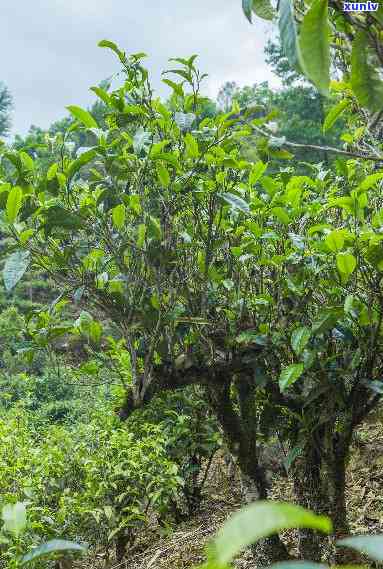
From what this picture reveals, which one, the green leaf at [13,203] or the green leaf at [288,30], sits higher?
the green leaf at [13,203]

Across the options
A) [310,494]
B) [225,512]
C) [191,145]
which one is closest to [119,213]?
[191,145]

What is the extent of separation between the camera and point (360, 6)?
64 centimetres

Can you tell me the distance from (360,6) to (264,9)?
0.80ft

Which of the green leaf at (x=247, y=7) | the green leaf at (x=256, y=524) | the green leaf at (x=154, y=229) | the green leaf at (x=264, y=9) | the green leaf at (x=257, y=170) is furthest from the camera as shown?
the green leaf at (x=257, y=170)

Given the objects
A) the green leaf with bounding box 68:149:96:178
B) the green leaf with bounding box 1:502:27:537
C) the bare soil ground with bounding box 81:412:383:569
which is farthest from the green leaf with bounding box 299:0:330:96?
the bare soil ground with bounding box 81:412:383:569

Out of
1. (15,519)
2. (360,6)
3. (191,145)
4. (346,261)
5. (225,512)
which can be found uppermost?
(191,145)

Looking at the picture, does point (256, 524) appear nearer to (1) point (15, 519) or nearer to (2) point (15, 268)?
(1) point (15, 519)

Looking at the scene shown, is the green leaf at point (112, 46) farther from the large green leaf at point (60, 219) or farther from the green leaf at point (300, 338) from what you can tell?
the green leaf at point (300, 338)

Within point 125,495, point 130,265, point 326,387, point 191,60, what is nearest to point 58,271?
point 130,265

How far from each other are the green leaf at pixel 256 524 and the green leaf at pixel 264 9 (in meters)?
Answer: 0.79

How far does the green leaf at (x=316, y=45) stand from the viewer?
1.85 ft

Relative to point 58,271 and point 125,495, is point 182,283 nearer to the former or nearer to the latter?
point 58,271

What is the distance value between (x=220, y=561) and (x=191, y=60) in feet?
5.35

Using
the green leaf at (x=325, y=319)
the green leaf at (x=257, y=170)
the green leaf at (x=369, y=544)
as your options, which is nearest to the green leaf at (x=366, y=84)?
the green leaf at (x=369, y=544)
